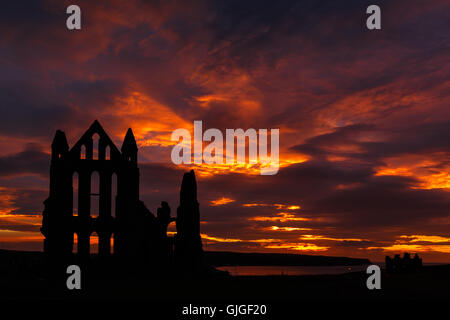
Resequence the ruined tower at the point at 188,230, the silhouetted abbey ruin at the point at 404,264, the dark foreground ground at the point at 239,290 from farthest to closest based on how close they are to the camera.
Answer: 1. the silhouetted abbey ruin at the point at 404,264
2. the ruined tower at the point at 188,230
3. the dark foreground ground at the point at 239,290

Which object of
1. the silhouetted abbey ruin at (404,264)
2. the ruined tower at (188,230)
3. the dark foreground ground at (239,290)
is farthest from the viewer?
the silhouetted abbey ruin at (404,264)

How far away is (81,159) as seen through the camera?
51.6m

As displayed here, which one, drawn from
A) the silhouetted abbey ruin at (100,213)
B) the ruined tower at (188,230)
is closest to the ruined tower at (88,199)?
the silhouetted abbey ruin at (100,213)

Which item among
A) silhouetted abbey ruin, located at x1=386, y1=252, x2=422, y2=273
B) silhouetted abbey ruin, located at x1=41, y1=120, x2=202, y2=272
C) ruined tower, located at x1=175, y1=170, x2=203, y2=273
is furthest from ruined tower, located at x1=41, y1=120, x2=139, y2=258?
silhouetted abbey ruin, located at x1=386, y1=252, x2=422, y2=273

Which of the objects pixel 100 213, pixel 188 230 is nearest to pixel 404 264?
pixel 188 230

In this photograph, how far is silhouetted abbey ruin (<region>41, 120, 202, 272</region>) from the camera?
50344 millimetres

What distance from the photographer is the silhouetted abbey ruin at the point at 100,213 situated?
50.3 meters

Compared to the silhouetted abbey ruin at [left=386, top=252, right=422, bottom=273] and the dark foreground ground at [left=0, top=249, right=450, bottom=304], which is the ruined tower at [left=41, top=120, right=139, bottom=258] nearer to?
the dark foreground ground at [left=0, top=249, right=450, bottom=304]

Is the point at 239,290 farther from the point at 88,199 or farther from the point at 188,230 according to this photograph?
the point at 88,199

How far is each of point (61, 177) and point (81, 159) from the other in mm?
2397

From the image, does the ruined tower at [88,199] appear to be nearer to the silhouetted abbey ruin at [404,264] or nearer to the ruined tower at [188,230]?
the ruined tower at [188,230]

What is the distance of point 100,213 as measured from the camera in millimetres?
50938
